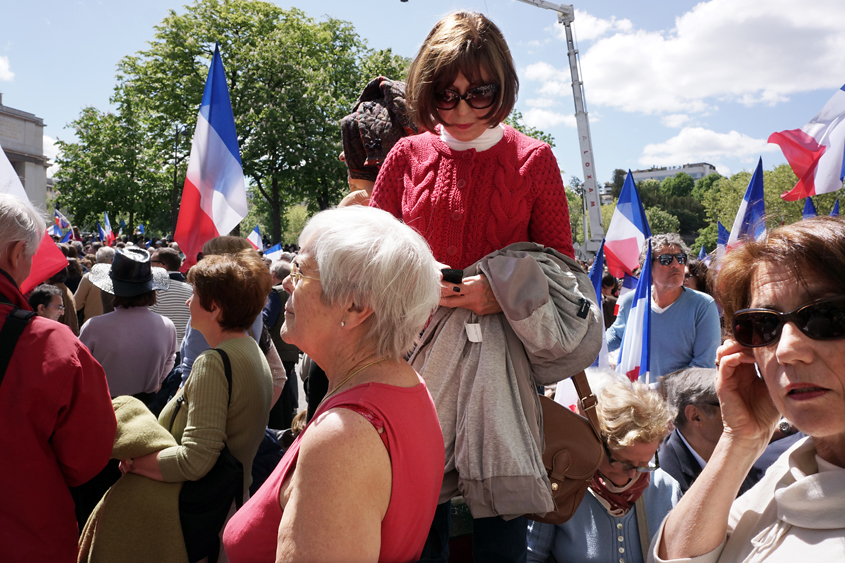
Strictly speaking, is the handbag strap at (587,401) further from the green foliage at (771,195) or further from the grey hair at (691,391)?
the green foliage at (771,195)

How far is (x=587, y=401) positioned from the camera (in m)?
2.04

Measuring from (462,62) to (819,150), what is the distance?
18.3 feet

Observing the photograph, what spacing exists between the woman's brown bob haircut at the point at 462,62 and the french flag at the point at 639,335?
9.88 ft

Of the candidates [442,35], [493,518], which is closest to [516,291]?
[493,518]

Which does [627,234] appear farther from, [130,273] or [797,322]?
[797,322]

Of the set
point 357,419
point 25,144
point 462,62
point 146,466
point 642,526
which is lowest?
point 642,526

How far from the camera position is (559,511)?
1.96 metres

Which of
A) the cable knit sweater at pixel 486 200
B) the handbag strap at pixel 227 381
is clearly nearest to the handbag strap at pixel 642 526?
the cable knit sweater at pixel 486 200

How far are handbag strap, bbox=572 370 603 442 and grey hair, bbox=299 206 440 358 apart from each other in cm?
66

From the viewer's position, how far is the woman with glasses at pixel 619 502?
2559 millimetres

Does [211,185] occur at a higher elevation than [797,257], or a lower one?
higher

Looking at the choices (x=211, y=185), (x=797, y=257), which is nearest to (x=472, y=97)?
(x=797, y=257)

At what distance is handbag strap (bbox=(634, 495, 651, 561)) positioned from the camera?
101 inches

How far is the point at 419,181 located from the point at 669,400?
7.49 feet
